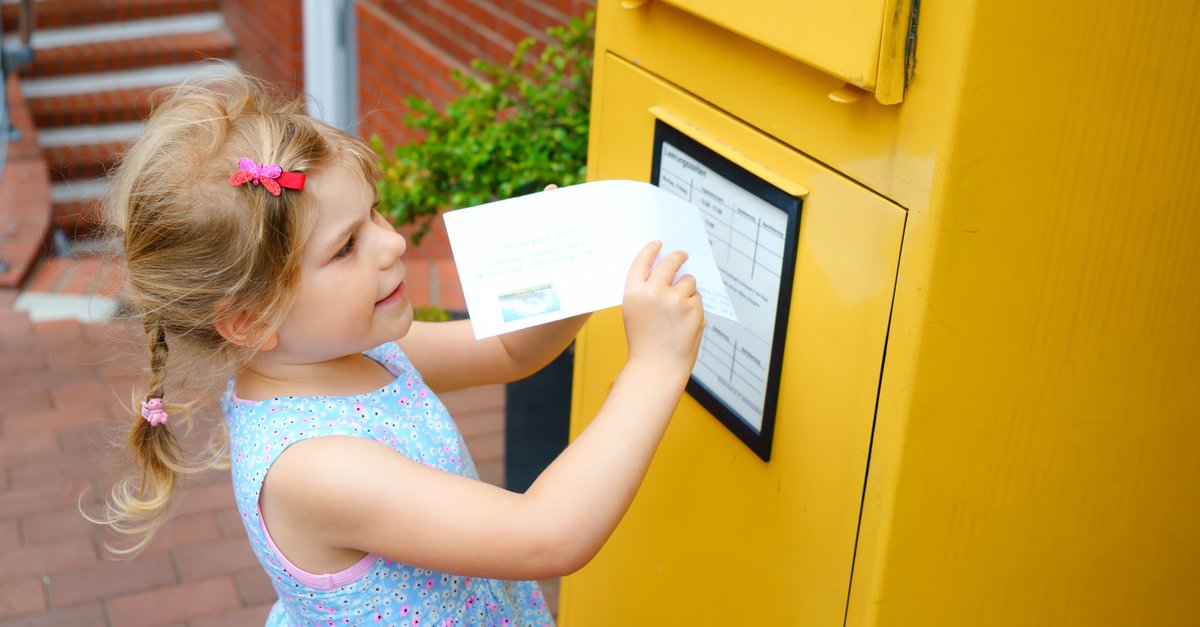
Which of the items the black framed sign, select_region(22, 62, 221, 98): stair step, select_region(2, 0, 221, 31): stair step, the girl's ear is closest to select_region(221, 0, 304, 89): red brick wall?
select_region(22, 62, 221, 98): stair step

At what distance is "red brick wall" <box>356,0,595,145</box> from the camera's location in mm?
3918

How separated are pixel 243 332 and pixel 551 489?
454mm

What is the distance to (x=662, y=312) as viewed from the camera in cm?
131

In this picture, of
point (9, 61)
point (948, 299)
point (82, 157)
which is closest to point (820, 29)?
point (948, 299)

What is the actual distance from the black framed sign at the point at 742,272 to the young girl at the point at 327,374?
0.11m

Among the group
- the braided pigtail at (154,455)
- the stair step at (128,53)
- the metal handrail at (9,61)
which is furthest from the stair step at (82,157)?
the braided pigtail at (154,455)

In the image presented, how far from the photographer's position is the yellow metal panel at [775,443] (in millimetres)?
1233

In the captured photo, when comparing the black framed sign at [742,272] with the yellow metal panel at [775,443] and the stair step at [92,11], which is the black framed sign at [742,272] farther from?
the stair step at [92,11]

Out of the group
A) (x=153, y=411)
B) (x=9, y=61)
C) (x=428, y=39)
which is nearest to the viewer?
(x=153, y=411)

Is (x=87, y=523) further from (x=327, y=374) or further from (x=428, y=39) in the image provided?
(x=428, y=39)

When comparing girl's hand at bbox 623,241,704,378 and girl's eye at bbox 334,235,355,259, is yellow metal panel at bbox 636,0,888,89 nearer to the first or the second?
girl's hand at bbox 623,241,704,378

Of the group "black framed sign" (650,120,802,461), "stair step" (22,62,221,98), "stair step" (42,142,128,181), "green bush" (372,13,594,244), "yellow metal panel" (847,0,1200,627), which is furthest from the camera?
"stair step" (22,62,221,98)

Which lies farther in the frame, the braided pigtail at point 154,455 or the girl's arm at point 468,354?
the girl's arm at point 468,354

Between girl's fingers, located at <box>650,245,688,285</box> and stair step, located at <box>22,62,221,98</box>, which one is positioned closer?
girl's fingers, located at <box>650,245,688,285</box>
